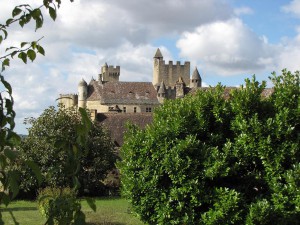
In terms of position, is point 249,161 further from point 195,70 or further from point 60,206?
point 195,70

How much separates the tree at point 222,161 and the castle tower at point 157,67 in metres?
87.4

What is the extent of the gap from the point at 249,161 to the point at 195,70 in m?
89.2

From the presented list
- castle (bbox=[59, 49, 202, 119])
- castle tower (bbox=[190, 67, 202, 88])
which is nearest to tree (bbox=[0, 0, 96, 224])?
castle (bbox=[59, 49, 202, 119])

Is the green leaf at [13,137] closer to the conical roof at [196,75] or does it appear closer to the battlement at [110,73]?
the conical roof at [196,75]

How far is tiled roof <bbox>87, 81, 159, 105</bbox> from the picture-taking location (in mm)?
84500

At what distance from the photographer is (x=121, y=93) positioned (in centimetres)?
8544

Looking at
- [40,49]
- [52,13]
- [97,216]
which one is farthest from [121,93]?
[52,13]

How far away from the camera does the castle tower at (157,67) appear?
104569 millimetres

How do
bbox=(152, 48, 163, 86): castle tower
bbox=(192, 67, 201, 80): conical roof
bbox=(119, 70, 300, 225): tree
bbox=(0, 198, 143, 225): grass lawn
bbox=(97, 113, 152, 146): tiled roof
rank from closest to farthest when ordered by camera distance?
bbox=(119, 70, 300, 225): tree < bbox=(0, 198, 143, 225): grass lawn < bbox=(97, 113, 152, 146): tiled roof < bbox=(192, 67, 201, 80): conical roof < bbox=(152, 48, 163, 86): castle tower

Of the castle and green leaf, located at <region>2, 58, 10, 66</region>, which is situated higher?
the castle

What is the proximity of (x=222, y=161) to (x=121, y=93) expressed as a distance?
72.8 meters

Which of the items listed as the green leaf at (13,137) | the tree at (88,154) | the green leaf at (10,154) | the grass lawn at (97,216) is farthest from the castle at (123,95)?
the green leaf at (10,154)

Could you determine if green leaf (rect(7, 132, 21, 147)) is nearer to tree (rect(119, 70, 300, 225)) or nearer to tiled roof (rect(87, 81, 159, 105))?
tree (rect(119, 70, 300, 225))

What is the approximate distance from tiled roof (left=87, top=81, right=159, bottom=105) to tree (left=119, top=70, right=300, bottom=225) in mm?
69260
